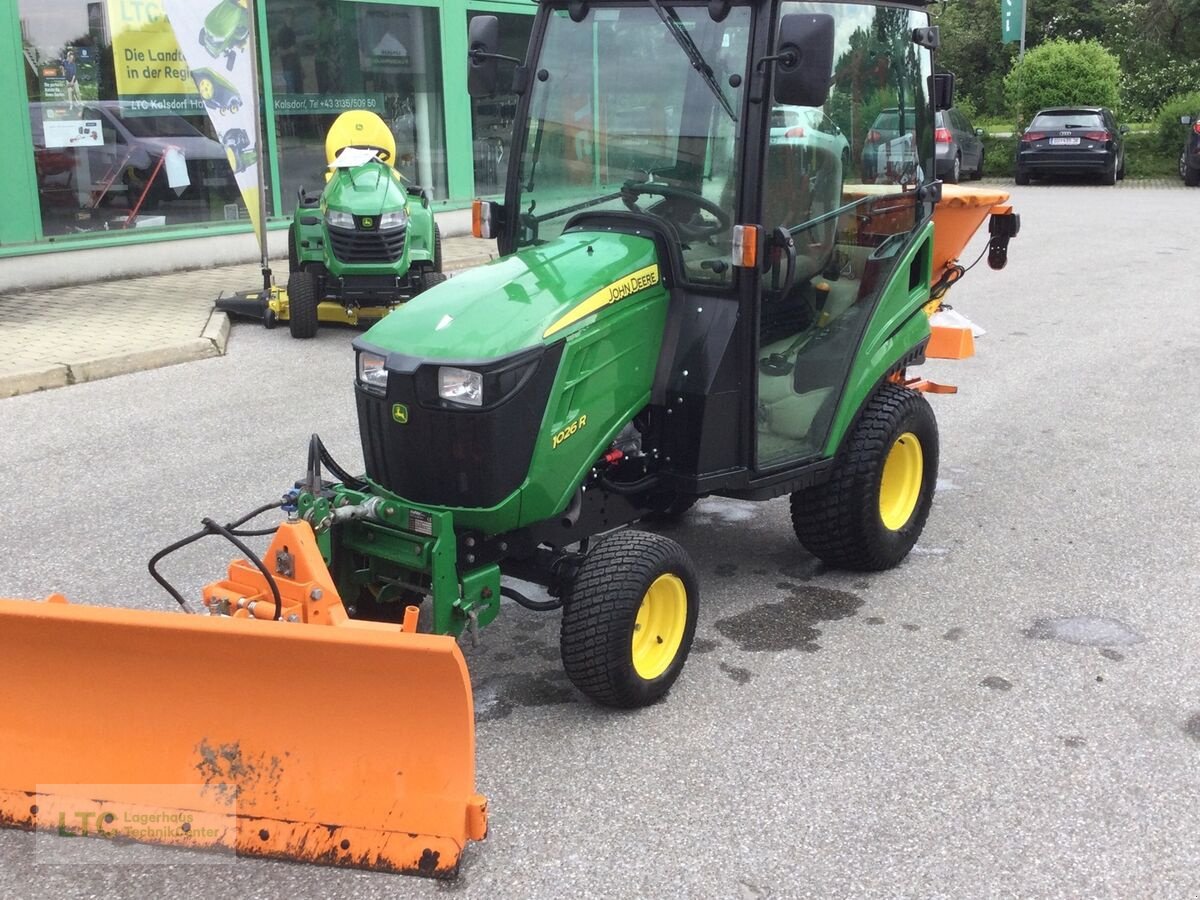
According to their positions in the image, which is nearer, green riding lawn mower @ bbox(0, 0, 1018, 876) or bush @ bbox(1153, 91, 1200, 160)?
green riding lawn mower @ bbox(0, 0, 1018, 876)

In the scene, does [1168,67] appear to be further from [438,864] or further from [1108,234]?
[438,864]

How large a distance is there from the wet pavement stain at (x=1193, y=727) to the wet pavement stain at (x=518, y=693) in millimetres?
1845

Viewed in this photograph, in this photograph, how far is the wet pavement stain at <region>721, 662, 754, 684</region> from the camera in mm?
3955

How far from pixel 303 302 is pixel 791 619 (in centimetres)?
579

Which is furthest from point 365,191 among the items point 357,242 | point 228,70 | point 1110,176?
point 1110,176

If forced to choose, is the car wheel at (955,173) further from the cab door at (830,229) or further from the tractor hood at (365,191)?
the tractor hood at (365,191)

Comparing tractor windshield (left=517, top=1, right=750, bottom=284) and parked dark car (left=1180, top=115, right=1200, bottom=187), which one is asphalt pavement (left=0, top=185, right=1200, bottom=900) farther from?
parked dark car (left=1180, top=115, right=1200, bottom=187)

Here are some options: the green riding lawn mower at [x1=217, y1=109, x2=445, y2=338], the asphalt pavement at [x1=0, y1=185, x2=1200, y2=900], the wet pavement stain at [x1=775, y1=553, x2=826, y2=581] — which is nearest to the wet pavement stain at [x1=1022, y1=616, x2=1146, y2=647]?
the asphalt pavement at [x1=0, y1=185, x2=1200, y2=900]

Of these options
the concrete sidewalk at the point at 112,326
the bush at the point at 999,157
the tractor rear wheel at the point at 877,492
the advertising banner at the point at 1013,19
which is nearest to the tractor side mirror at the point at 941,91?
the tractor rear wheel at the point at 877,492

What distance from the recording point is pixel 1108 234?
606 inches

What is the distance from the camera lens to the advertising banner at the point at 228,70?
31.9 feet

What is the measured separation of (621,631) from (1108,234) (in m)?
13.9

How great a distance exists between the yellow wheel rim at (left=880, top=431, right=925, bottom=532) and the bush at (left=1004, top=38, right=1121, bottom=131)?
22.8 metres

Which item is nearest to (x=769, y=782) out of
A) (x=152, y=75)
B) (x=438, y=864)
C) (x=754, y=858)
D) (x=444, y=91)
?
(x=754, y=858)
